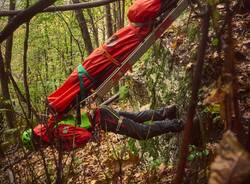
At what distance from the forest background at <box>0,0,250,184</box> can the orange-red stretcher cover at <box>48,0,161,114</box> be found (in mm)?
497

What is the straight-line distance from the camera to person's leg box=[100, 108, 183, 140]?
16.9ft

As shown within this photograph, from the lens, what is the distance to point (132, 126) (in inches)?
203

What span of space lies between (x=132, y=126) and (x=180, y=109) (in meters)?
0.79

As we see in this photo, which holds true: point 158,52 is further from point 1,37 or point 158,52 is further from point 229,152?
point 229,152

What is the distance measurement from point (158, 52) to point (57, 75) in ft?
22.2

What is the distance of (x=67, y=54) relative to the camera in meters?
13.8

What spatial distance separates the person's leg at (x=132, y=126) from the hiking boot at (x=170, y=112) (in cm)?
35

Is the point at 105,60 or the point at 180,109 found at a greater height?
the point at 105,60

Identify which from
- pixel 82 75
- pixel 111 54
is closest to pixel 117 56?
pixel 111 54

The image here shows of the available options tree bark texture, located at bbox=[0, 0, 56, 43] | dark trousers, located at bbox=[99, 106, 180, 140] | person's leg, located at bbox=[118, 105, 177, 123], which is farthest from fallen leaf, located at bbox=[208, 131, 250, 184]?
person's leg, located at bbox=[118, 105, 177, 123]

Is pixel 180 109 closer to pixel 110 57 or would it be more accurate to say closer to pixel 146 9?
pixel 110 57

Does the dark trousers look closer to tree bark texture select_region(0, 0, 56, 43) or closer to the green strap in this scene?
the green strap

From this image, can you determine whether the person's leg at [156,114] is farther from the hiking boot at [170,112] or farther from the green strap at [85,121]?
the green strap at [85,121]

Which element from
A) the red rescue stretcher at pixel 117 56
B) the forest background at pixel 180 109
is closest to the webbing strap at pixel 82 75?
the red rescue stretcher at pixel 117 56
